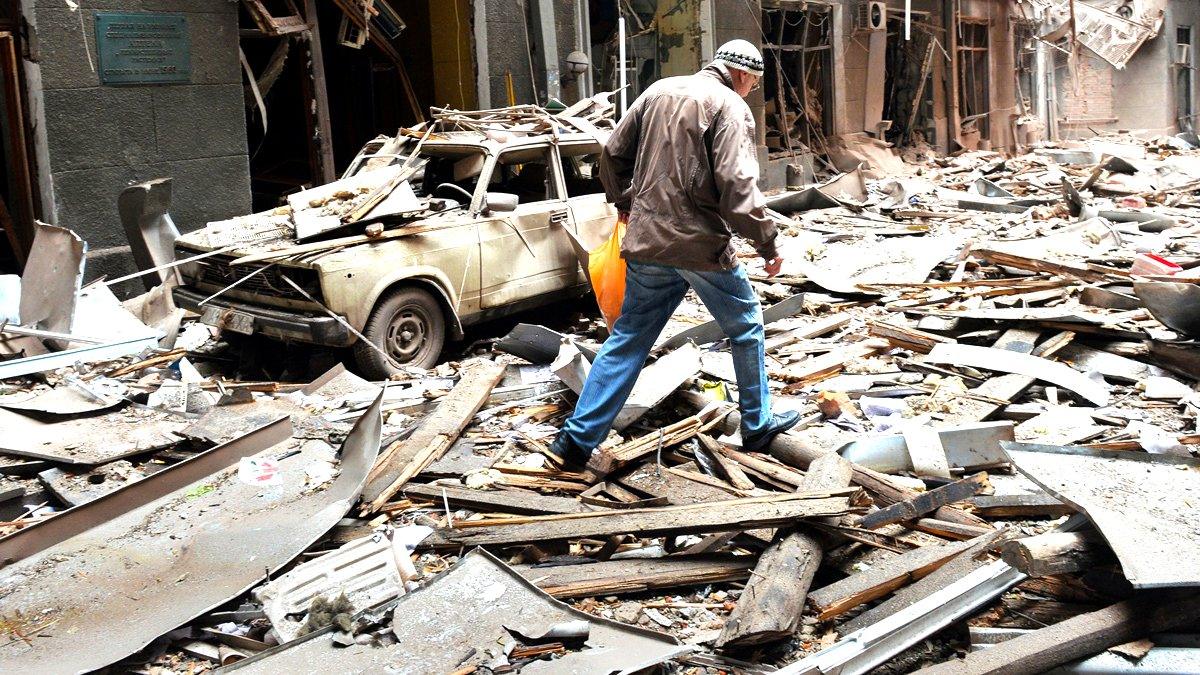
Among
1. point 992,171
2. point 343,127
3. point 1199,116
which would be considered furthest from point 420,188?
point 1199,116

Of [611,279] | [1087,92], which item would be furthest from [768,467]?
[1087,92]

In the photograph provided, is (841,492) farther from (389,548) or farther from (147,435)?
(147,435)

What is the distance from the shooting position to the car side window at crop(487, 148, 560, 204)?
8.47 m

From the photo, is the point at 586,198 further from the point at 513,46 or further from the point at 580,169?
the point at 513,46

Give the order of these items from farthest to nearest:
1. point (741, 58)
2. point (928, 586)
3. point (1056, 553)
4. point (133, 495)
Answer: point (741, 58) → point (133, 495) → point (928, 586) → point (1056, 553)

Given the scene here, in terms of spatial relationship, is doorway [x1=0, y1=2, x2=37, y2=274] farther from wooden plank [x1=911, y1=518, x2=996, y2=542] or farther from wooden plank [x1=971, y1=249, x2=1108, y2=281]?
wooden plank [x1=971, y1=249, x2=1108, y2=281]

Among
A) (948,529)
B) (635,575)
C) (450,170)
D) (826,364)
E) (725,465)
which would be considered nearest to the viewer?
(635,575)

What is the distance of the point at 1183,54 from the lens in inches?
1353

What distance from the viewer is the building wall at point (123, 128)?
951cm

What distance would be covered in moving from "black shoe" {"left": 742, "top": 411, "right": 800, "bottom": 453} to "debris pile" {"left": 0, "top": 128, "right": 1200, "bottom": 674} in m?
0.09

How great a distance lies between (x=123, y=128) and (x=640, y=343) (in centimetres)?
687

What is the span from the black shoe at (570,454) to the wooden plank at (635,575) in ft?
3.75

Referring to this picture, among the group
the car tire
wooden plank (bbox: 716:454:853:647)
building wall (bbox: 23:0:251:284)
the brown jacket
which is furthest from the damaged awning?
wooden plank (bbox: 716:454:853:647)

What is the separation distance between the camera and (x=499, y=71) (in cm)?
1376
